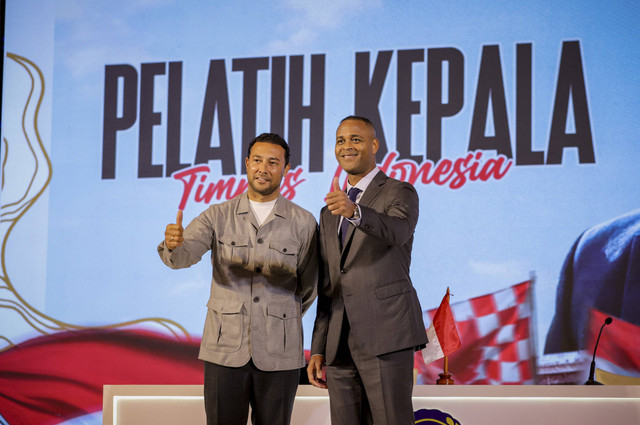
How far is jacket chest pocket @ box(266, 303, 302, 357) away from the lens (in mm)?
2461

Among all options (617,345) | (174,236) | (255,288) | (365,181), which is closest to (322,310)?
(255,288)

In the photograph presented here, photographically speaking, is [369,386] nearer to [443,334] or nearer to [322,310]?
[322,310]

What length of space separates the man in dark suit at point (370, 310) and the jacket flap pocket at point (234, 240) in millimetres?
285

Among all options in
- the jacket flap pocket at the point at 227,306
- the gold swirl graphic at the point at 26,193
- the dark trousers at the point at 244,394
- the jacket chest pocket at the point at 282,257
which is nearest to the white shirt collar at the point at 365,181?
the jacket chest pocket at the point at 282,257

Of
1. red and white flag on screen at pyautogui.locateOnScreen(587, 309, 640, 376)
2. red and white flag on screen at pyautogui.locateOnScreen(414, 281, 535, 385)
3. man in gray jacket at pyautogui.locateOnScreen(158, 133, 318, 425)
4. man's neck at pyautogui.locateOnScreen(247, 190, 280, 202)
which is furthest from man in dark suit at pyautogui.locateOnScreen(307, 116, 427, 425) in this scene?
red and white flag on screen at pyautogui.locateOnScreen(587, 309, 640, 376)

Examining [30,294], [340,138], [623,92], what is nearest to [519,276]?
[623,92]

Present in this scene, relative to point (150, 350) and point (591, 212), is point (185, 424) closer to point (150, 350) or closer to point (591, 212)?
point (150, 350)

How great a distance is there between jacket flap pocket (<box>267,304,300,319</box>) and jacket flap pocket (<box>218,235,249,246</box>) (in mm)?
240

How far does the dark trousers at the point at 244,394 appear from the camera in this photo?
2422 millimetres

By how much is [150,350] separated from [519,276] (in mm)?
2252

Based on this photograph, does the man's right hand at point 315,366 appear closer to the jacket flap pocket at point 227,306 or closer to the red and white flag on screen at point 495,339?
the jacket flap pocket at point 227,306

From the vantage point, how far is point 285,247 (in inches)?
101

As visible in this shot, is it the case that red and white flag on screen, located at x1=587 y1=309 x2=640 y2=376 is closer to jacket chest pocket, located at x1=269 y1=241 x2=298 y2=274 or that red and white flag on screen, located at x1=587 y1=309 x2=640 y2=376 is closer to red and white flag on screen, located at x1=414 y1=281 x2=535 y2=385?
red and white flag on screen, located at x1=414 y1=281 x2=535 y2=385

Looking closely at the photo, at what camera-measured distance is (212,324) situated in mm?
2490
